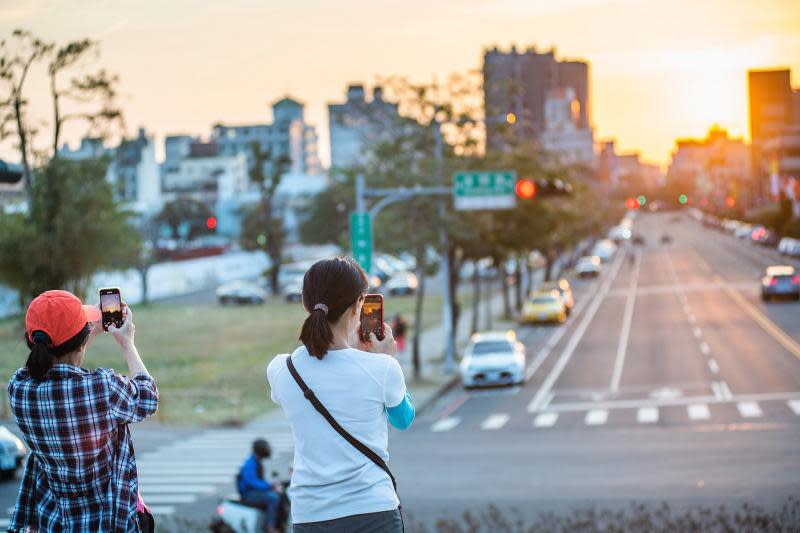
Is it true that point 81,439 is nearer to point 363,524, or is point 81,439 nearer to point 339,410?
point 339,410

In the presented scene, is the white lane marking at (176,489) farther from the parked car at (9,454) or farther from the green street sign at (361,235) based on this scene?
the green street sign at (361,235)

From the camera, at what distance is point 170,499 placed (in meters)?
17.7

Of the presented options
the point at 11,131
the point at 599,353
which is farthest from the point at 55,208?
the point at 599,353

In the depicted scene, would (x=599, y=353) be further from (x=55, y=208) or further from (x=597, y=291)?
(x=597, y=291)

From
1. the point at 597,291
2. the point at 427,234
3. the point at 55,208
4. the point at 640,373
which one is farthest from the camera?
the point at 597,291

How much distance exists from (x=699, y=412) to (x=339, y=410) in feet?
77.1

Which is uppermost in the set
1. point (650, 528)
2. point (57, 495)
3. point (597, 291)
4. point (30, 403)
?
point (30, 403)

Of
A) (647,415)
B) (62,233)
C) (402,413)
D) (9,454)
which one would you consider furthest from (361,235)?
(402,413)

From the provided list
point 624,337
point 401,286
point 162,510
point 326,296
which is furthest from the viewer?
point 401,286

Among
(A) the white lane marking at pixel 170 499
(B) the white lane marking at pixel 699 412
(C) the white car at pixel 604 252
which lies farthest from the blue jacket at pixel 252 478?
(C) the white car at pixel 604 252

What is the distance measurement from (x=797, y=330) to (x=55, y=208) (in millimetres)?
33144

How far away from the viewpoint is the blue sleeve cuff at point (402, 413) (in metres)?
4.69

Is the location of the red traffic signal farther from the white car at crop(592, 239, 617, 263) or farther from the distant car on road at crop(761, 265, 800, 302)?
the white car at crop(592, 239, 617, 263)

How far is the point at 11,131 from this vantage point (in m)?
15.5
